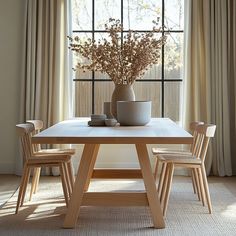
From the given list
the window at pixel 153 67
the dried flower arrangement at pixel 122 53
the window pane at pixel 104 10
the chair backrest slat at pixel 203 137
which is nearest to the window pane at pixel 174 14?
the window at pixel 153 67

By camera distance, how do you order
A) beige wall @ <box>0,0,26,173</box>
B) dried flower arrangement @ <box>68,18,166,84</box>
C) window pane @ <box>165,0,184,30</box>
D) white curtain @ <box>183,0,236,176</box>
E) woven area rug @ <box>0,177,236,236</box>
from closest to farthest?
woven area rug @ <box>0,177,236,236</box>, dried flower arrangement @ <box>68,18,166,84</box>, white curtain @ <box>183,0,236,176</box>, beige wall @ <box>0,0,26,173</box>, window pane @ <box>165,0,184,30</box>

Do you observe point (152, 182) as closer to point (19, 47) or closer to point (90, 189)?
point (90, 189)

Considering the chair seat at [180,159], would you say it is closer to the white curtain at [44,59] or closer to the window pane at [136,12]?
the white curtain at [44,59]

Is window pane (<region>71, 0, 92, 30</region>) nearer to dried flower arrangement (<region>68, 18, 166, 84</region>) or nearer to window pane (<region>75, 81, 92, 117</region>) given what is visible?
window pane (<region>75, 81, 92, 117</region>)

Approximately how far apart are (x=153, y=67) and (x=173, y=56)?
30cm

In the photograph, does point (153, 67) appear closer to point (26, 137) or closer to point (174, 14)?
point (174, 14)

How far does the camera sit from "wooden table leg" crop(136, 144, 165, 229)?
3.55 metres

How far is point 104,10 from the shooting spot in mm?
6328

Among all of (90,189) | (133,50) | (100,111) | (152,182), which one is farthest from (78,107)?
(152,182)

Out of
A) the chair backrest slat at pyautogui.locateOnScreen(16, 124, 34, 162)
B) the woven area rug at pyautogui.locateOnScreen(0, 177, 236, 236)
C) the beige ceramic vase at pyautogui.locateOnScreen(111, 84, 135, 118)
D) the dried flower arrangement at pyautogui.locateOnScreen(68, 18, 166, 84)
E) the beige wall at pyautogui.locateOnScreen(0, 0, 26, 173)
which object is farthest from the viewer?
the beige wall at pyautogui.locateOnScreen(0, 0, 26, 173)

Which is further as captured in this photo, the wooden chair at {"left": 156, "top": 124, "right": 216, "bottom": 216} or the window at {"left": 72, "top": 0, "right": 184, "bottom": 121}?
the window at {"left": 72, "top": 0, "right": 184, "bottom": 121}

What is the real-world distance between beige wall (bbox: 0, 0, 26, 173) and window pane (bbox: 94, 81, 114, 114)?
997 mm

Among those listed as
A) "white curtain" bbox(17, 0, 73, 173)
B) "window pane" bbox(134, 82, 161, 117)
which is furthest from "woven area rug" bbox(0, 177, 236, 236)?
"window pane" bbox(134, 82, 161, 117)

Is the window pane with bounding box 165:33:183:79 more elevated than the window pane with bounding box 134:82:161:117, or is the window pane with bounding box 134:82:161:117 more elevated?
the window pane with bounding box 165:33:183:79
